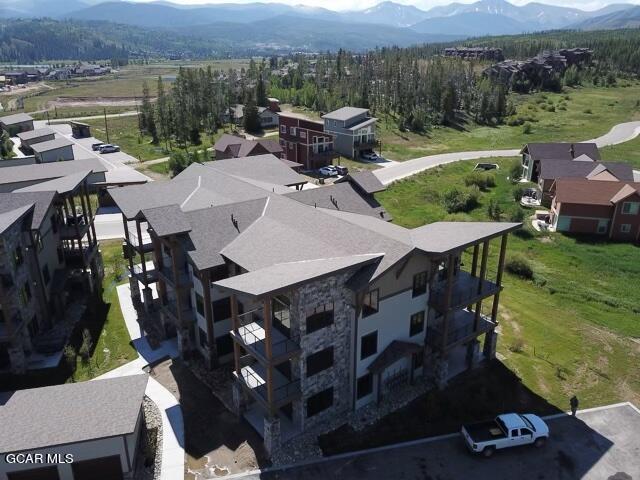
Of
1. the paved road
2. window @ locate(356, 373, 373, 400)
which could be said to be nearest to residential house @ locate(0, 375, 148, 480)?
window @ locate(356, 373, 373, 400)

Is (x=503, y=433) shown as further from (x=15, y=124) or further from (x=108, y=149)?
(x=15, y=124)

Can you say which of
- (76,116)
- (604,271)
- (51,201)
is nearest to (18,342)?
(51,201)

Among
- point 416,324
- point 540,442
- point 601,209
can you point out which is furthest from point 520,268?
point 540,442

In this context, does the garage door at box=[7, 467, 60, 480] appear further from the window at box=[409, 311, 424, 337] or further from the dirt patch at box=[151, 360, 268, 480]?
the window at box=[409, 311, 424, 337]

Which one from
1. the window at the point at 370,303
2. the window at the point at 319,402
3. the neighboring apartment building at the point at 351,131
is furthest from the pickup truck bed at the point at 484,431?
the neighboring apartment building at the point at 351,131

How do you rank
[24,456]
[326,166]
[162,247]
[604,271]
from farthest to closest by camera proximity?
[326,166] → [604,271] → [162,247] → [24,456]

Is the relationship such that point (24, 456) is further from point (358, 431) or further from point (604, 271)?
point (604, 271)
